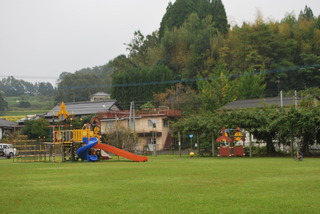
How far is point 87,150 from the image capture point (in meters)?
32.4

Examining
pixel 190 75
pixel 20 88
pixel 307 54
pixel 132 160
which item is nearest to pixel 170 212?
pixel 132 160

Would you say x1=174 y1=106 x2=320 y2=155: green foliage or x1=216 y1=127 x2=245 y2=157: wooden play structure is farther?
x1=216 y1=127 x2=245 y2=157: wooden play structure

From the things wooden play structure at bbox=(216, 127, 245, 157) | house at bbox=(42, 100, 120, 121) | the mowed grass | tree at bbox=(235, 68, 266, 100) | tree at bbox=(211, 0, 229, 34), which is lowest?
the mowed grass

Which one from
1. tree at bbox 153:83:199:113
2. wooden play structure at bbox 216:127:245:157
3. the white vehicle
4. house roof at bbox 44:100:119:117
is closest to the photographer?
wooden play structure at bbox 216:127:245:157

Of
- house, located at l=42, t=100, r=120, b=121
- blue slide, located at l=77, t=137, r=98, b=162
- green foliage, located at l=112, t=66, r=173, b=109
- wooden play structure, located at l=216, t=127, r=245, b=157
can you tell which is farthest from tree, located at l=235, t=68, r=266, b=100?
blue slide, located at l=77, t=137, r=98, b=162

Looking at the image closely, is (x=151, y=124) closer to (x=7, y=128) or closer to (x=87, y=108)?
(x=87, y=108)

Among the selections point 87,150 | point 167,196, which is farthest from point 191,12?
point 167,196

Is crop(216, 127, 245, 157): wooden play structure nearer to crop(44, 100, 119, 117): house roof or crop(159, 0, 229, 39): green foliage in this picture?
crop(44, 100, 119, 117): house roof

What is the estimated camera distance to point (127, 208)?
31.7ft

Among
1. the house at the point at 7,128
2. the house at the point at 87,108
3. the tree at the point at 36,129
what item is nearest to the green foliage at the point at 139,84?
the house at the point at 87,108

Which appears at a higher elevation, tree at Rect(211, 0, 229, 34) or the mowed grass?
tree at Rect(211, 0, 229, 34)

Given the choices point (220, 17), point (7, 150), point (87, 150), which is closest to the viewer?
point (87, 150)

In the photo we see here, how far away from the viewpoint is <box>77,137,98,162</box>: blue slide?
1253 inches

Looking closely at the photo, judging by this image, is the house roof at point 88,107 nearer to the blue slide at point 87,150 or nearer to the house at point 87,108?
the house at point 87,108
